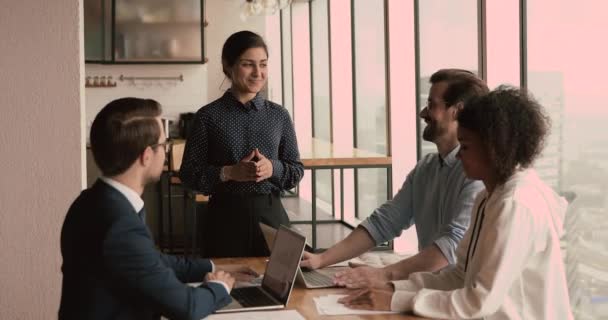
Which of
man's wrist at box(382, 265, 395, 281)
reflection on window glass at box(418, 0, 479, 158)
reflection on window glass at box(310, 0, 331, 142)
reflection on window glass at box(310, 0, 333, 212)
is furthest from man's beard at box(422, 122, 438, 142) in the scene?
reflection on window glass at box(310, 0, 331, 142)

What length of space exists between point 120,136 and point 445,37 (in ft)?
13.3

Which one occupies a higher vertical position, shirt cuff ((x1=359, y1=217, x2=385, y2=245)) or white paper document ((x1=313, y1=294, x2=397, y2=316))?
shirt cuff ((x1=359, y1=217, x2=385, y2=245))

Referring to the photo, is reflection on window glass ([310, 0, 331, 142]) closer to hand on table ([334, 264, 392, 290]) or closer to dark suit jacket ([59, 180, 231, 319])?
hand on table ([334, 264, 392, 290])


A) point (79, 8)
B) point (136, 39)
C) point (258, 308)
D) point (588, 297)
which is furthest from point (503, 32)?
point (136, 39)

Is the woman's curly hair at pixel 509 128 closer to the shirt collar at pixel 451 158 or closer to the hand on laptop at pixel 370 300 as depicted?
the hand on laptop at pixel 370 300

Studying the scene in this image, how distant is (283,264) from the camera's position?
223 cm

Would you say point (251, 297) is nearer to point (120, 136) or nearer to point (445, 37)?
point (120, 136)

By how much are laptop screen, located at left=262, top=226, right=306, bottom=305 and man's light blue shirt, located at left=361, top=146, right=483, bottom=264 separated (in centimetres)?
49

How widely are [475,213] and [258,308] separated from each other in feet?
1.97

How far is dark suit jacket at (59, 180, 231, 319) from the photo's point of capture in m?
1.72

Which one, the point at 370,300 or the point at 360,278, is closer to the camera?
the point at 370,300

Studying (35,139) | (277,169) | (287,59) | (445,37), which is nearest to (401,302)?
(277,169)

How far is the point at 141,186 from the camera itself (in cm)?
184

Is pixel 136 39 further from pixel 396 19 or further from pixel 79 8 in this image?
pixel 79 8
